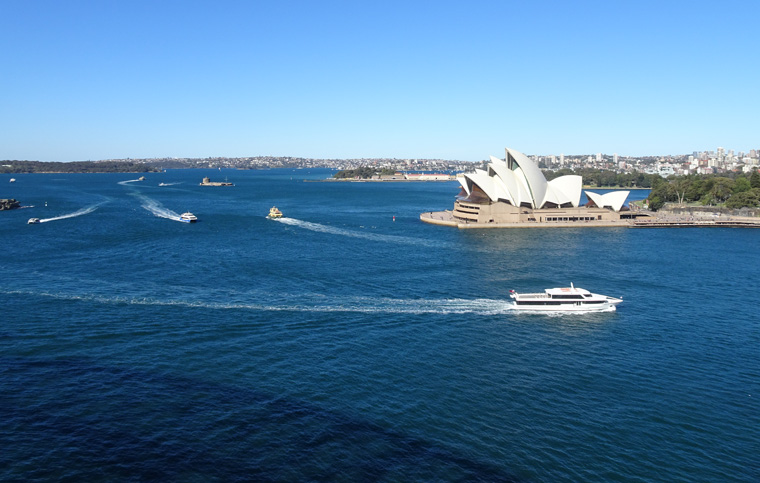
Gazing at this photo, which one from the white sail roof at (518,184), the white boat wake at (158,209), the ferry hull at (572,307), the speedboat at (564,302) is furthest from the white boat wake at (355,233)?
the ferry hull at (572,307)

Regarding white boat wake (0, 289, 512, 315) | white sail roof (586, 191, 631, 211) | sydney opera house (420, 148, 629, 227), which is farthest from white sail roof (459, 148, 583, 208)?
white boat wake (0, 289, 512, 315)

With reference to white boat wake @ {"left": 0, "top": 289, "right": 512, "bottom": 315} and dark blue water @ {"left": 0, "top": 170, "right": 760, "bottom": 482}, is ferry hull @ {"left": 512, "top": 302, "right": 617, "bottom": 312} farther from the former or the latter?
white boat wake @ {"left": 0, "top": 289, "right": 512, "bottom": 315}

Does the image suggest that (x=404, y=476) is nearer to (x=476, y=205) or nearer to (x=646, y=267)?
(x=646, y=267)

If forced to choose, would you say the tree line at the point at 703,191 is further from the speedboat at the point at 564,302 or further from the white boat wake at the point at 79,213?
the white boat wake at the point at 79,213

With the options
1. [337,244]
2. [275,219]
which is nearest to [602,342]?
[337,244]

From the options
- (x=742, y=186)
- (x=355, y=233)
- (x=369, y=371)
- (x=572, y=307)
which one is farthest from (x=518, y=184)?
(x=369, y=371)

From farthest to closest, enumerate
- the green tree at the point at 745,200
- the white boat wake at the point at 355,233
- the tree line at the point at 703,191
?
the tree line at the point at 703,191 → the green tree at the point at 745,200 → the white boat wake at the point at 355,233

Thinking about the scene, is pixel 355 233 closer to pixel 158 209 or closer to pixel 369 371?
pixel 369 371
